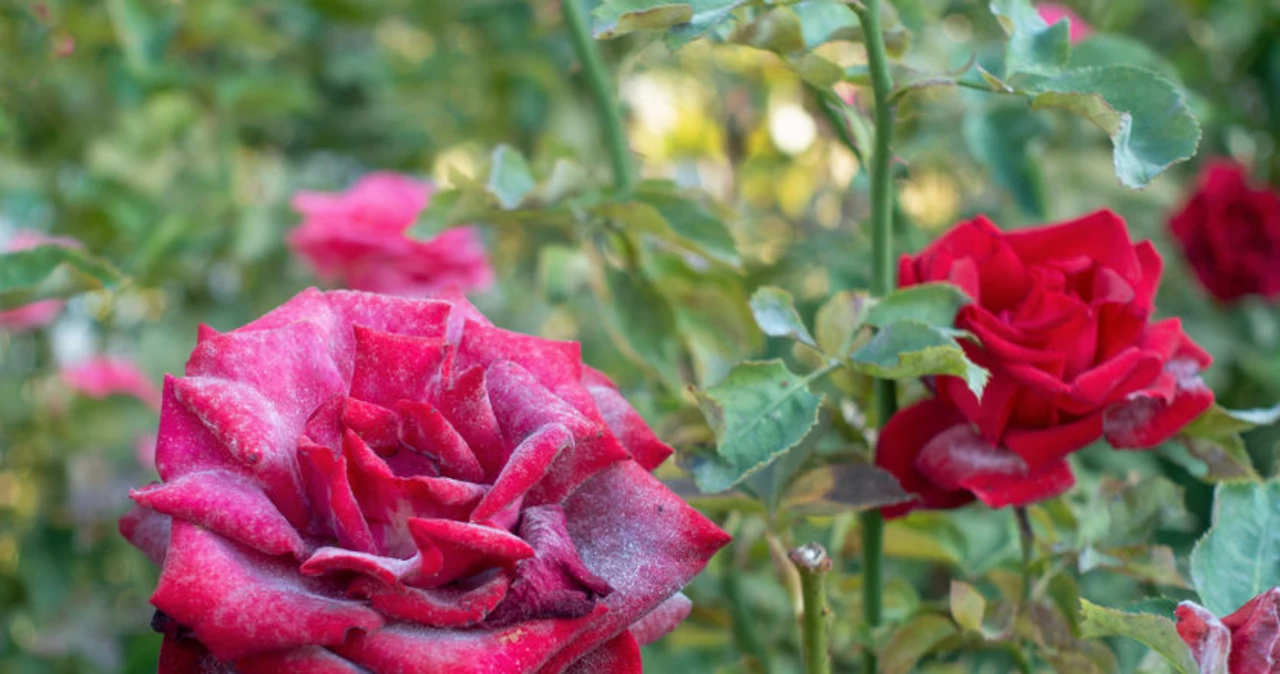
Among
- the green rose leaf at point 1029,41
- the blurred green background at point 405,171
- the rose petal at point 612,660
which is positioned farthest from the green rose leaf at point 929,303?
the blurred green background at point 405,171

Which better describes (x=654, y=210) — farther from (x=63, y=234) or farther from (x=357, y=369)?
(x=63, y=234)

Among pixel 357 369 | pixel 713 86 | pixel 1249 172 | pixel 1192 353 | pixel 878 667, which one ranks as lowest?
pixel 1249 172

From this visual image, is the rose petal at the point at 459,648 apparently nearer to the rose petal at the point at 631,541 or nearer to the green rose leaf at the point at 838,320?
the rose petal at the point at 631,541

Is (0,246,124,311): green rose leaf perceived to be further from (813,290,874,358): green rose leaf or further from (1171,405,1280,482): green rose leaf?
(1171,405,1280,482): green rose leaf

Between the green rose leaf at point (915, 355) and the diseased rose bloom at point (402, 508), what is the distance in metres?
0.13

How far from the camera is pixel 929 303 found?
0.59 m

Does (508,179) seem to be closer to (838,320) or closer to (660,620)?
(838,320)

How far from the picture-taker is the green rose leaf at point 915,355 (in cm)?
54

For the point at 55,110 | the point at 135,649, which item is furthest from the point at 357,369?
the point at 55,110

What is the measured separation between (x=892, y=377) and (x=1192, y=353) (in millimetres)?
184

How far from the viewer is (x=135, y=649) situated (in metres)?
1.18

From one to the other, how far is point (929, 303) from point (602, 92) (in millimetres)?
355

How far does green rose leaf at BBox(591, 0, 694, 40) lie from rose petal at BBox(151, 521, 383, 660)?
0.91ft

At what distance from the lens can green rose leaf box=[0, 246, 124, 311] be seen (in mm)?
741
